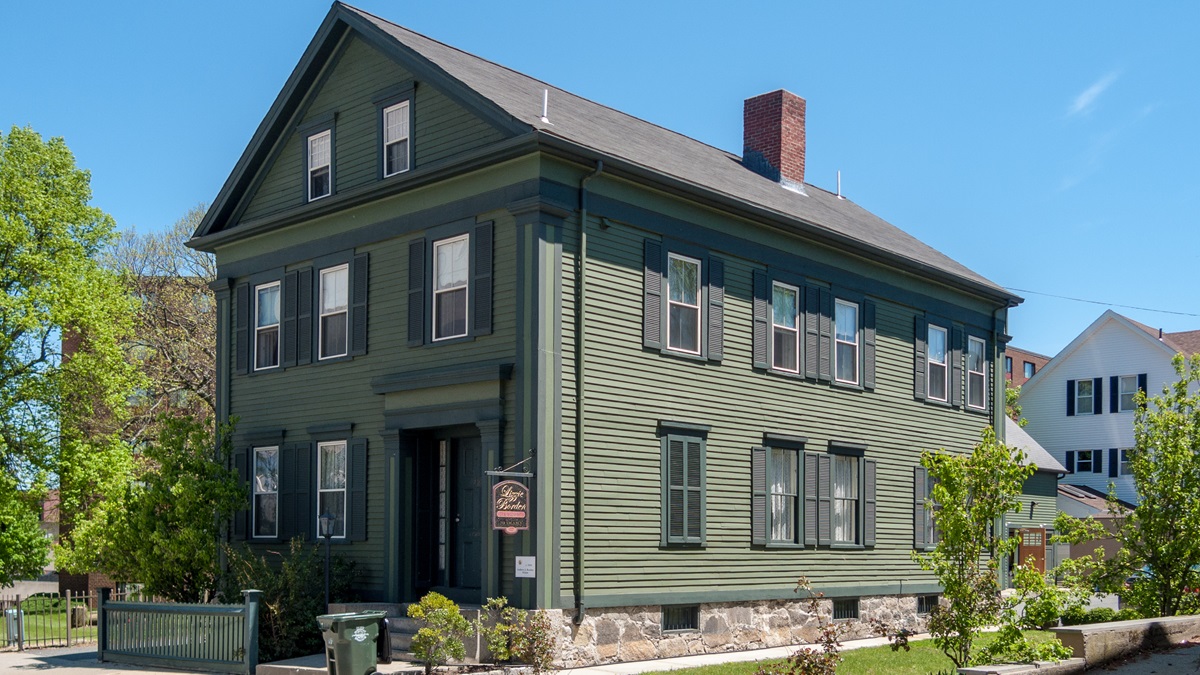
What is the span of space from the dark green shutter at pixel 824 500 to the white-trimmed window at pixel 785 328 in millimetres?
1864

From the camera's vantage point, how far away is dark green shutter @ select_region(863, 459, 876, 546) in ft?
79.0

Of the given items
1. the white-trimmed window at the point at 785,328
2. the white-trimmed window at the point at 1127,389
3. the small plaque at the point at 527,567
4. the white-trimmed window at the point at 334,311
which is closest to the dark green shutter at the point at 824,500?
the white-trimmed window at the point at 785,328

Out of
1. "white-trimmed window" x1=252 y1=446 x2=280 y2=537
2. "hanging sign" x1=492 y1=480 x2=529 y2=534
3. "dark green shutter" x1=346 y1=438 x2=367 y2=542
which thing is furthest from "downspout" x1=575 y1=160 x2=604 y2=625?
"white-trimmed window" x1=252 y1=446 x2=280 y2=537

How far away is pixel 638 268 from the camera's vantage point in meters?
19.6

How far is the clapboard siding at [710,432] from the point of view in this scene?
18672 mm

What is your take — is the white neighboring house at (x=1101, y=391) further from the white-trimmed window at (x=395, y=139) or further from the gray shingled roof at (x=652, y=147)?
the white-trimmed window at (x=395, y=139)

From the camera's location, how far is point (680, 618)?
1991cm

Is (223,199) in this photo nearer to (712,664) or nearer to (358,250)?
(358,250)

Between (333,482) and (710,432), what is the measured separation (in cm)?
637

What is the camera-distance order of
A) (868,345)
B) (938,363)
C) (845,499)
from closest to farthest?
(845,499) → (868,345) → (938,363)

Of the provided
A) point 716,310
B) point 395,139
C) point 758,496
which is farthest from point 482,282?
point 758,496

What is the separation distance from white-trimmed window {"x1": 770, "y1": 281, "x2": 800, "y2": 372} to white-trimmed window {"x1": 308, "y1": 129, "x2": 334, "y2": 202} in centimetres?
812

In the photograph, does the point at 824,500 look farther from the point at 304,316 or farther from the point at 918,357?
the point at 304,316

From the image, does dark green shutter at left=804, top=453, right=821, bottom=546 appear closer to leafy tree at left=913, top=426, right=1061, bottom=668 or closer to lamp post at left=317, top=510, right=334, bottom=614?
leafy tree at left=913, top=426, right=1061, bottom=668
